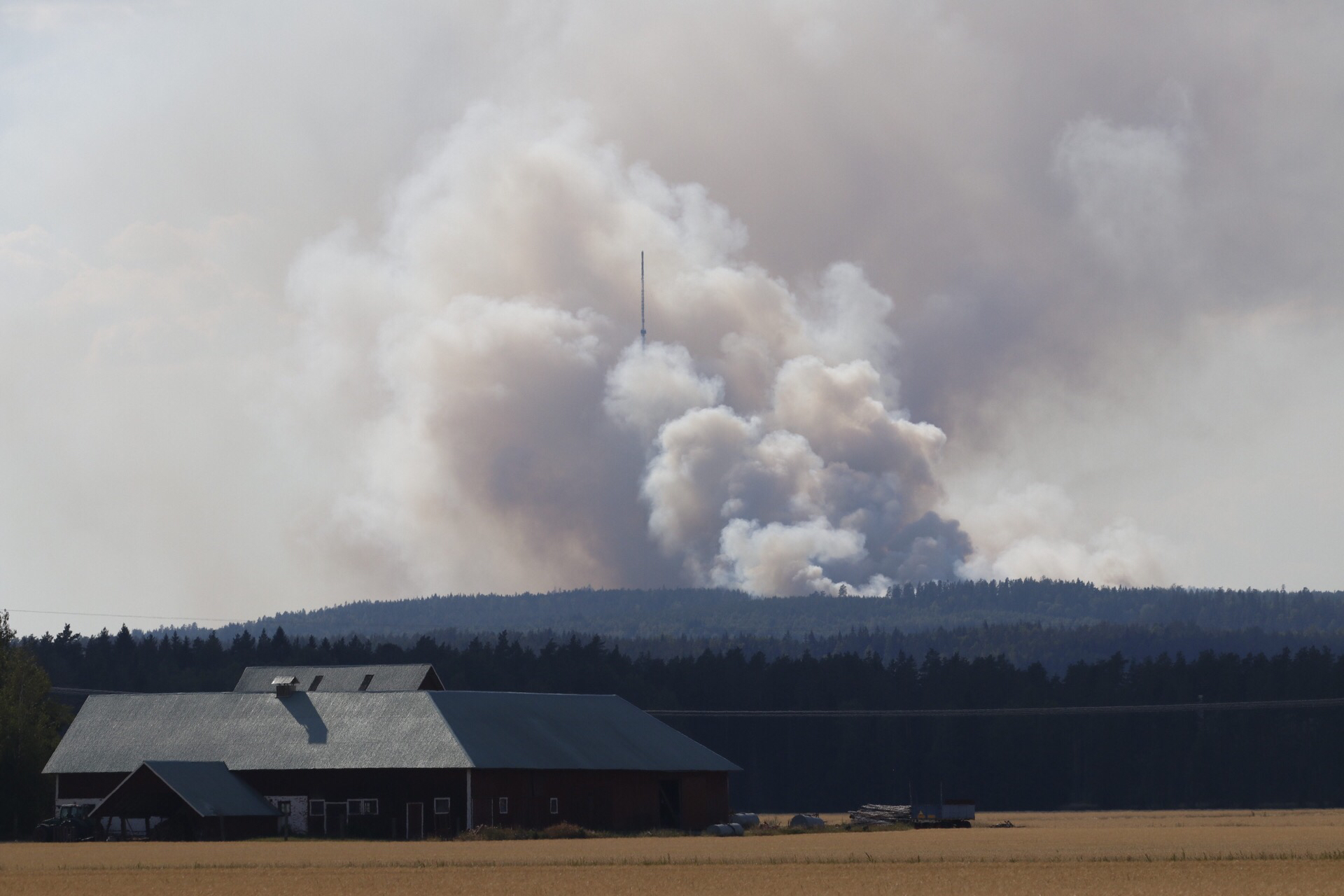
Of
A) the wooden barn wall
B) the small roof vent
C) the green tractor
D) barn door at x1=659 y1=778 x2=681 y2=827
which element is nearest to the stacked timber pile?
barn door at x1=659 y1=778 x2=681 y2=827

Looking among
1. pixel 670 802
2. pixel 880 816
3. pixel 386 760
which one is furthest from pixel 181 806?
pixel 880 816

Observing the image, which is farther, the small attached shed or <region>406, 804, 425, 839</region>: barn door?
<region>406, 804, 425, 839</region>: barn door

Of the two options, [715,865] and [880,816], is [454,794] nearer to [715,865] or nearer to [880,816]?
[880,816]

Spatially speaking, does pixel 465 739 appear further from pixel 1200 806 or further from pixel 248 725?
pixel 1200 806

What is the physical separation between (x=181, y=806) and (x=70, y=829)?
6.79 metres

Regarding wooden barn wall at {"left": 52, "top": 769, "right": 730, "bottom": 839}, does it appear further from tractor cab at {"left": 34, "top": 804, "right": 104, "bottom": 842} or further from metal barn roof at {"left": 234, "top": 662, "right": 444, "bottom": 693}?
metal barn roof at {"left": 234, "top": 662, "right": 444, "bottom": 693}

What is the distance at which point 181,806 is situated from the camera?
95500mm

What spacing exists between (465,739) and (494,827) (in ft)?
18.8

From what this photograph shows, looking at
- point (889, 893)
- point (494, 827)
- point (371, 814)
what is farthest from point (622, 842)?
point (889, 893)

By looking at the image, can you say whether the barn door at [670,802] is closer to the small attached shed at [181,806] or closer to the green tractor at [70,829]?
the small attached shed at [181,806]

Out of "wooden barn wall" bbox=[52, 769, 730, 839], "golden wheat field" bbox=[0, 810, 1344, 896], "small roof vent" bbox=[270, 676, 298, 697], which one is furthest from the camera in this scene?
Result: "small roof vent" bbox=[270, 676, 298, 697]

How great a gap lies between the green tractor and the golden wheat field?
119 inches

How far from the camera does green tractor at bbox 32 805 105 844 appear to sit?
96250 millimetres

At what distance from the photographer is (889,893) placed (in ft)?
169
